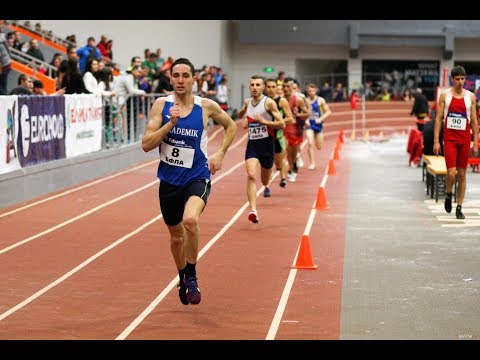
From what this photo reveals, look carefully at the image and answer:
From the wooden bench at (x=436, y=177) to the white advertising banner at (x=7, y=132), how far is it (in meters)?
7.04

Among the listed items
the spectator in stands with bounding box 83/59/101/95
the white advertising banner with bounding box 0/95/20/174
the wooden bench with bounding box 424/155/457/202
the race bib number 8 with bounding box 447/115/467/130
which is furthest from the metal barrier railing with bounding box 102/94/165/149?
the race bib number 8 with bounding box 447/115/467/130

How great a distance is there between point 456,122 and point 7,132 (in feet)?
22.9

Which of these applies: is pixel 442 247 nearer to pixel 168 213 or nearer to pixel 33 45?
pixel 168 213

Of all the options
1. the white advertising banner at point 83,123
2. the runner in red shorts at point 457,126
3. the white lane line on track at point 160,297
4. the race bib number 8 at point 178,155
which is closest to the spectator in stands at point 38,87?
the white advertising banner at point 83,123

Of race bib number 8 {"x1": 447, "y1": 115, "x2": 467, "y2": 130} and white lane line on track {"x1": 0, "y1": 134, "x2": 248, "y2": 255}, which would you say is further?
race bib number 8 {"x1": 447, "y1": 115, "x2": 467, "y2": 130}

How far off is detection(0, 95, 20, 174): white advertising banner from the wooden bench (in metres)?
7.04

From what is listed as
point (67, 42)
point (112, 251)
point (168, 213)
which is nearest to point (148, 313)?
point (168, 213)

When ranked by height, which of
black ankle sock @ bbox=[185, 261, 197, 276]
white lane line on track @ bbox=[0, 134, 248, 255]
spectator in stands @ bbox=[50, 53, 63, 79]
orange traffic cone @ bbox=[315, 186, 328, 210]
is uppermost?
spectator in stands @ bbox=[50, 53, 63, 79]

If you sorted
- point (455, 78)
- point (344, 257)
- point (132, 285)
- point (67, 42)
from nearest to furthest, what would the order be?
point (132, 285)
point (344, 257)
point (455, 78)
point (67, 42)

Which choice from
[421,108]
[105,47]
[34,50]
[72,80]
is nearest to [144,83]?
[34,50]

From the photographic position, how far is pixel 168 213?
33.3 feet

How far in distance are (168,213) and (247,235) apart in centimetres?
530

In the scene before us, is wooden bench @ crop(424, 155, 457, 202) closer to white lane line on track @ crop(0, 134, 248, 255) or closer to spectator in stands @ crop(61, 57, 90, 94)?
white lane line on track @ crop(0, 134, 248, 255)

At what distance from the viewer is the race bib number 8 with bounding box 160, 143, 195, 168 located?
10.0 metres
